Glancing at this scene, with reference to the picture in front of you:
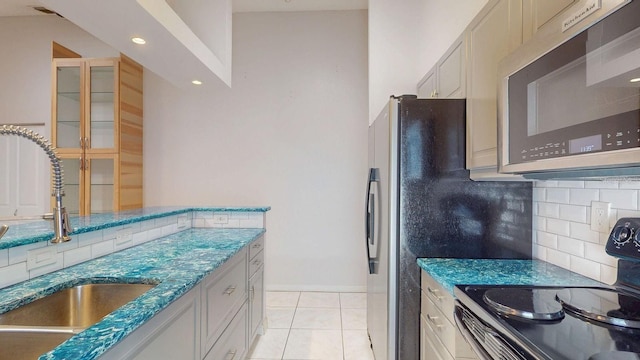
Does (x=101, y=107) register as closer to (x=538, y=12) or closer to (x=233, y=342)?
(x=233, y=342)

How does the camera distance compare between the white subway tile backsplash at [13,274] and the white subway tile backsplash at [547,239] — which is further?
the white subway tile backsplash at [547,239]

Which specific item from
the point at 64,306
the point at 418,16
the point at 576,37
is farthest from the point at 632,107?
the point at 418,16

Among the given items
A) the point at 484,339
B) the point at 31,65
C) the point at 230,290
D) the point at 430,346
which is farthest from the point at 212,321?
the point at 31,65

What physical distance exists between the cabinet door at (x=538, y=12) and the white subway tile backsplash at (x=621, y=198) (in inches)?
26.1

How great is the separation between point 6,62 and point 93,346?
475 centimetres

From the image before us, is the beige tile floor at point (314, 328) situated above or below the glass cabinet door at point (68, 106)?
below

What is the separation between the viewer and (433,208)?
5.29 ft

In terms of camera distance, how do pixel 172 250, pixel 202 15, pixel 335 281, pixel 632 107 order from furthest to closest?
pixel 335 281 < pixel 202 15 < pixel 172 250 < pixel 632 107

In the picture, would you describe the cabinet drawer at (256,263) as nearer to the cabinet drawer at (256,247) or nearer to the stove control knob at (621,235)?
the cabinet drawer at (256,247)

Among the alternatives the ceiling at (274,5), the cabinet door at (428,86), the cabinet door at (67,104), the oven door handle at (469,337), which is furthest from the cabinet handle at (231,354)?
the ceiling at (274,5)

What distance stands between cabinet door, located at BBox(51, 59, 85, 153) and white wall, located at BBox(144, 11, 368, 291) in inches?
25.4

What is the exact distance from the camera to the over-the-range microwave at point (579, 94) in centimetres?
66

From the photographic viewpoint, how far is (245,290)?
6.74 feet

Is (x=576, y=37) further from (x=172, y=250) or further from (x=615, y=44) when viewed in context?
(x=172, y=250)
